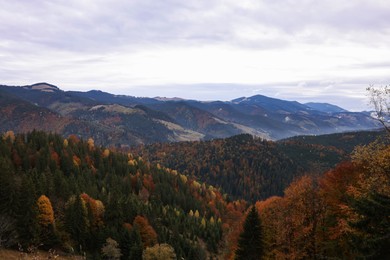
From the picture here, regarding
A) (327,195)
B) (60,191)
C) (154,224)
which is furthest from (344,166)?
(60,191)

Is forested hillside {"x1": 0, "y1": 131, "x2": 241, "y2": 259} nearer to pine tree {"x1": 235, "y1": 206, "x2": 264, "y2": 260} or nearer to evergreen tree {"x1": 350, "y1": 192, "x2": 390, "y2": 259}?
pine tree {"x1": 235, "y1": 206, "x2": 264, "y2": 260}

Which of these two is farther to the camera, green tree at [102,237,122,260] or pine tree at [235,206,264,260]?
green tree at [102,237,122,260]

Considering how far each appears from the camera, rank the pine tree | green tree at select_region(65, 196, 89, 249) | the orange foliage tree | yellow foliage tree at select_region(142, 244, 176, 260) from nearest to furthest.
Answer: the pine tree, yellow foliage tree at select_region(142, 244, 176, 260), green tree at select_region(65, 196, 89, 249), the orange foliage tree

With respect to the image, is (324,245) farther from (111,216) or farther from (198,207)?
(198,207)

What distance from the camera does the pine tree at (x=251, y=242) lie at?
57.2 m

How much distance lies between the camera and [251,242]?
5781cm

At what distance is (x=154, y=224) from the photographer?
12456cm

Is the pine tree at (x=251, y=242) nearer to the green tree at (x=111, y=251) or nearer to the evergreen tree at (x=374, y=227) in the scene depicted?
the evergreen tree at (x=374, y=227)

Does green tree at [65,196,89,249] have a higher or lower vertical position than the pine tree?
lower

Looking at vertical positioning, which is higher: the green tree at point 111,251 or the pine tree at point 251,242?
the pine tree at point 251,242

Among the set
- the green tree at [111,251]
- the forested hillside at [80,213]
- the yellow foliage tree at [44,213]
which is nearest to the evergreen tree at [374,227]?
the forested hillside at [80,213]

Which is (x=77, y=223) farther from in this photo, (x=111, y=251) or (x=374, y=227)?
(x=374, y=227)

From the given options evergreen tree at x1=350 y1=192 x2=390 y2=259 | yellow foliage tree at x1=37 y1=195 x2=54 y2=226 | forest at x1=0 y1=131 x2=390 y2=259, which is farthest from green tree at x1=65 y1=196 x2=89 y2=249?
evergreen tree at x1=350 y1=192 x2=390 y2=259

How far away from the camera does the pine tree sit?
57.2m
